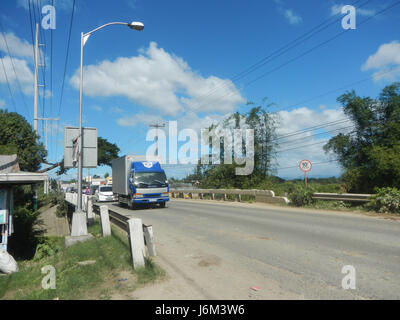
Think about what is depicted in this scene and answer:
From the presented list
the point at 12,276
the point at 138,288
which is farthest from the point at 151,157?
the point at 138,288

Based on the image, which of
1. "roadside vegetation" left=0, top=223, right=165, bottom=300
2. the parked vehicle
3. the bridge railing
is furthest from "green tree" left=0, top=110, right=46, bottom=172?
"roadside vegetation" left=0, top=223, right=165, bottom=300

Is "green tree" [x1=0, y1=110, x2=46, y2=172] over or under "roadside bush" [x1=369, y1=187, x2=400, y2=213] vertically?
over

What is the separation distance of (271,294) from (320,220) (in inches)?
328

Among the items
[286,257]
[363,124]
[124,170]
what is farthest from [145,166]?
[363,124]

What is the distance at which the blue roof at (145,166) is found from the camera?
65.5ft

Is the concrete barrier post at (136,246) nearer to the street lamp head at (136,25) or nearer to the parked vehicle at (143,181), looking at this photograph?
the street lamp head at (136,25)

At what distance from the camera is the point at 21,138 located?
23062mm

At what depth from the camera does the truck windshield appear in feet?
64.1

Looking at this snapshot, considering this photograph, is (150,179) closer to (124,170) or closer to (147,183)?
(147,183)

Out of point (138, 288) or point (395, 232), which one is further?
point (395, 232)

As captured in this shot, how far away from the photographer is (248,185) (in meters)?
34.0

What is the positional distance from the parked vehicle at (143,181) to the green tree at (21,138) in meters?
7.15

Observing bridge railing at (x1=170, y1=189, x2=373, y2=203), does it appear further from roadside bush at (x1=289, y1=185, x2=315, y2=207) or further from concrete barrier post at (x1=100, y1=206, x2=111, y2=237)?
concrete barrier post at (x1=100, y1=206, x2=111, y2=237)
